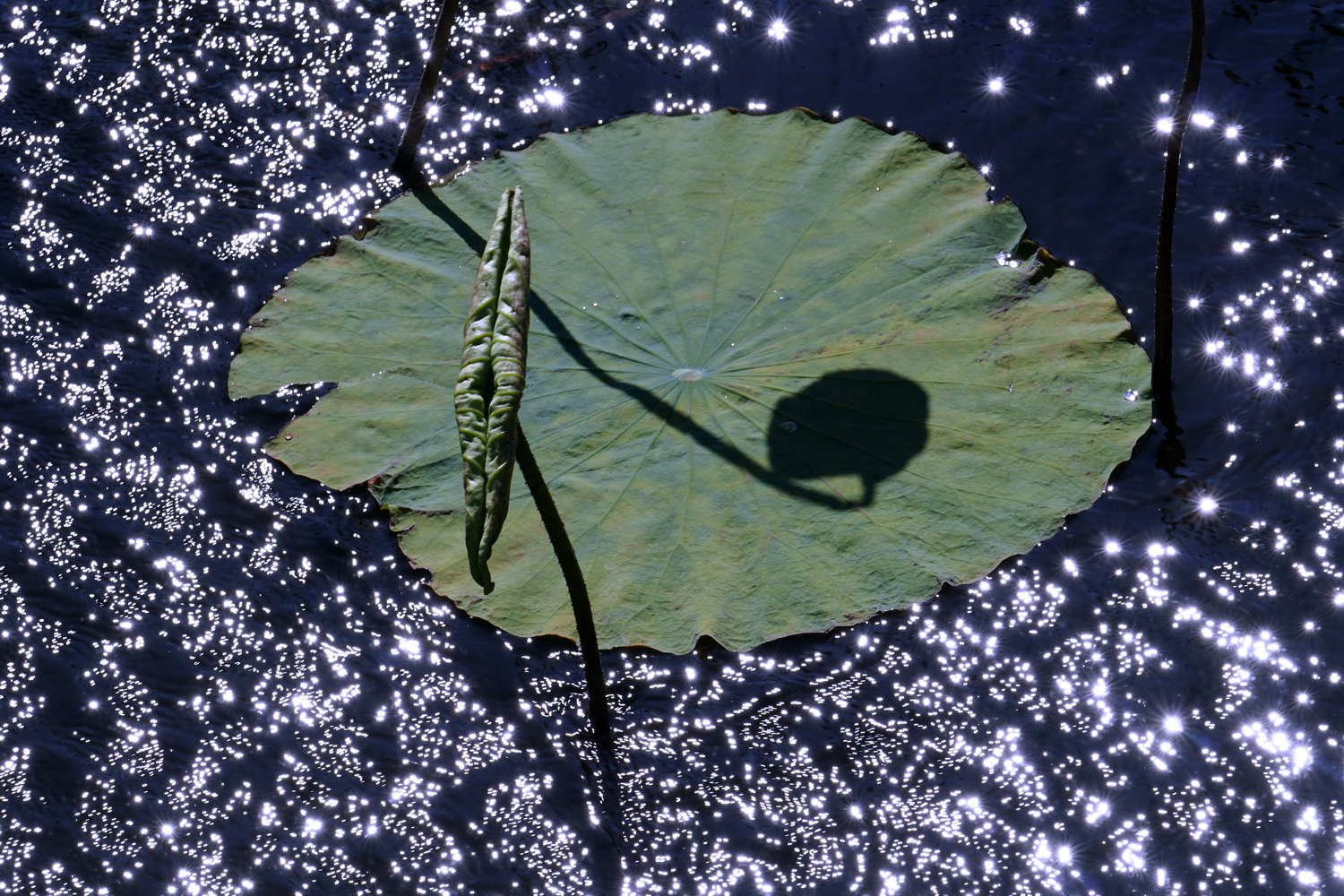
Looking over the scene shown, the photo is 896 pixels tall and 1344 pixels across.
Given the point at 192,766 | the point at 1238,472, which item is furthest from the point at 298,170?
the point at 1238,472

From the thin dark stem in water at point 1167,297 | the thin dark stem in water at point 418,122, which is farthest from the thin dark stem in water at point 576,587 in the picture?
the thin dark stem in water at point 418,122

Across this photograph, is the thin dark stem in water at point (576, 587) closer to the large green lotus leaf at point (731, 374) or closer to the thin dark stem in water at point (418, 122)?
the large green lotus leaf at point (731, 374)

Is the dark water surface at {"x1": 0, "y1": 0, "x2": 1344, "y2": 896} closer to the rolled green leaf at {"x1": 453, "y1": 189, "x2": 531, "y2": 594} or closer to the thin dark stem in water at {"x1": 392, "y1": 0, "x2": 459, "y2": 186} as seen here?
the thin dark stem in water at {"x1": 392, "y1": 0, "x2": 459, "y2": 186}

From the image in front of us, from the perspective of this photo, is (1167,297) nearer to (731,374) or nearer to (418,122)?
(731,374)

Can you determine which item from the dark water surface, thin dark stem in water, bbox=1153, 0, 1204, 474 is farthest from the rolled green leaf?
thin dark stem in water, bbox=1153, 0, 1204, 474

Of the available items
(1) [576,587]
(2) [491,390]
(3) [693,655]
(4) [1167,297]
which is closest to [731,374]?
(3) [693,655]

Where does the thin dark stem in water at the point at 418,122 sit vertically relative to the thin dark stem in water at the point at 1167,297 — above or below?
above
